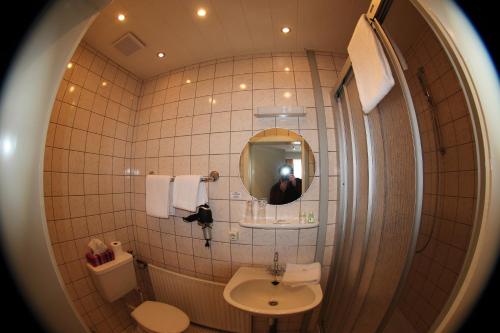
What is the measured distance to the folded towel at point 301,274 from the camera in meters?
0.98

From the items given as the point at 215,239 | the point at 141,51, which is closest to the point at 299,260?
the point at 215,239

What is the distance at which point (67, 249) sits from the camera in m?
0.88

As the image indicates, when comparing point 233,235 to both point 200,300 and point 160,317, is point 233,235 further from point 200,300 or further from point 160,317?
point 160,317

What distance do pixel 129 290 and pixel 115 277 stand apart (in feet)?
0.51

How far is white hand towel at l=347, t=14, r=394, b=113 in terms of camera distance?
1.82 feet

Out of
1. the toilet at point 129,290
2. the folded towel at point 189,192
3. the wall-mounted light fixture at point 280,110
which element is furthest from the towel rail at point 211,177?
the toilet at point 129,290

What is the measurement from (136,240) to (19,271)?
4.11 feet

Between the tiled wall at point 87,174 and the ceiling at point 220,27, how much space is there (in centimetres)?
23

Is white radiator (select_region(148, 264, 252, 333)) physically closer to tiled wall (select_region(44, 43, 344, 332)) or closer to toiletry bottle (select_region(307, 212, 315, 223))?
tiled wall (select_region(44, 43, 344, 332))

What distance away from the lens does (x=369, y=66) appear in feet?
2.03

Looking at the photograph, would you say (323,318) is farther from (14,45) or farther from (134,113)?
(134,113)

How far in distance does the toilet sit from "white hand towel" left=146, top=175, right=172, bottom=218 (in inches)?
14.6

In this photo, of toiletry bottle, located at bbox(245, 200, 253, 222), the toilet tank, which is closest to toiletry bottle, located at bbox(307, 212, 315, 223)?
toiletry bottle, located at bbox(245, 200, 253, 222)

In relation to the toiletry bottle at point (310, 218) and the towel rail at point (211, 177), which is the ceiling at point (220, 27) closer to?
the towel rail at point (211, 177)
